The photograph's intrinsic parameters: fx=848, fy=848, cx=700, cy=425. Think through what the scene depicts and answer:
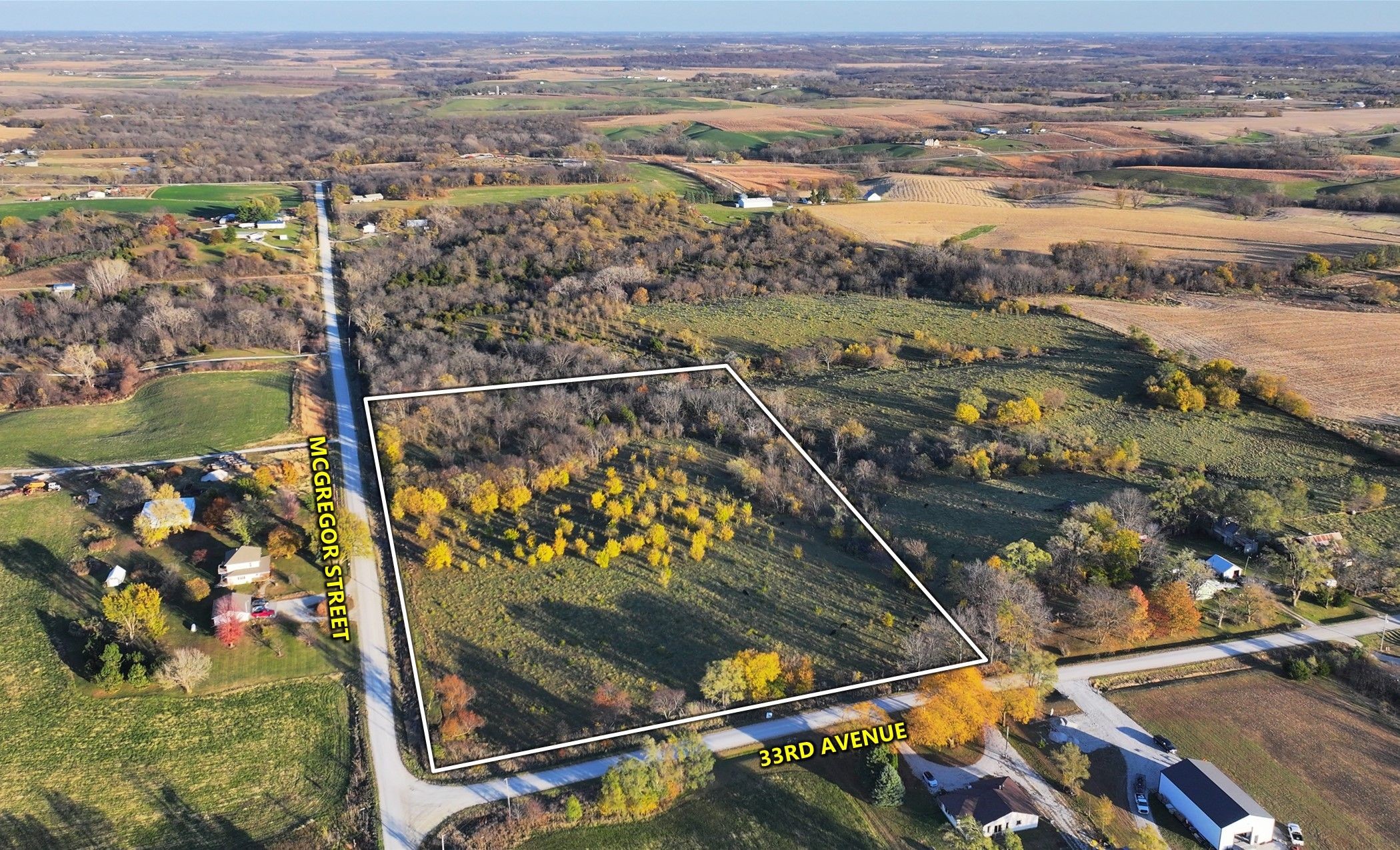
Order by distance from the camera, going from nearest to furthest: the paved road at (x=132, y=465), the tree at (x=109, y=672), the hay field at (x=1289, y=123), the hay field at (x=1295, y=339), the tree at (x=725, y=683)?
1. the tree at (x=725, y=683)
2. the tree at (x=109, y=672)
3. the paved road at (x=132, y=465)
4. the hay field at (x=1295, y=339)
5. the hay field at (x=1289, y=123)

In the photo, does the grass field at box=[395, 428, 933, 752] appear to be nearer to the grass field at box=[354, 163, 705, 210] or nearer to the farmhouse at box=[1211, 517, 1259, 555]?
the farmhouse at box=[1211, 517, 1259, 555]

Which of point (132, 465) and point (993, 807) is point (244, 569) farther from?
point (993, 807)

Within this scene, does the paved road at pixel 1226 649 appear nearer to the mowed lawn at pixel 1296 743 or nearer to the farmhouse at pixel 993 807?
the mowed lawn at pixel 1296 743

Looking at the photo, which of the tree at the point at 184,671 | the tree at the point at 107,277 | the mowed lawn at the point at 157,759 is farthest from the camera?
the tree at the point at 107,277

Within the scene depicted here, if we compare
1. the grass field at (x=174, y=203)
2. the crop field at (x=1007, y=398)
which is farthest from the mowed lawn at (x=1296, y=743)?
the grass field at (x=174, y=203)

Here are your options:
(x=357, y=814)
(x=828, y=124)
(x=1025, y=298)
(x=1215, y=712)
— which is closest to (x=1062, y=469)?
(x=1215, y=712)

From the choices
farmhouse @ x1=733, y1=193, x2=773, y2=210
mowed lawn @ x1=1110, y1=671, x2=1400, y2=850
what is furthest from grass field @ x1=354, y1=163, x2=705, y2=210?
mowed lawn @ x1=1110, y1=671, x2=1400, y2=850
